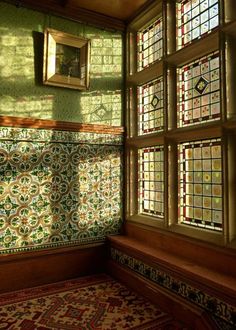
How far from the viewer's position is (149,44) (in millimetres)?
3740

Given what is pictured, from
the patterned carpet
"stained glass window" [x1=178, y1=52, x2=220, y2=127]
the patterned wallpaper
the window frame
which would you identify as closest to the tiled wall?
the patterned wallpaper

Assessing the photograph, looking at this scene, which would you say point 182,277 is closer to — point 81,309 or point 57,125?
point 81,309

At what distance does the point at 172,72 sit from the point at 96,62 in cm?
106

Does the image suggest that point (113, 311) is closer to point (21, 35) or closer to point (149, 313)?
point (149, 313)

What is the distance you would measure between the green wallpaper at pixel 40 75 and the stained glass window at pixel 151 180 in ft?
2.06

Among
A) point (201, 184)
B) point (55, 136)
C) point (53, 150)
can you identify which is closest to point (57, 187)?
point (53, 150)

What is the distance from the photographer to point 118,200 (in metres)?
3.83

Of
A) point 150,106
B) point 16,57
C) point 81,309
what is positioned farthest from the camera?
point 150,106

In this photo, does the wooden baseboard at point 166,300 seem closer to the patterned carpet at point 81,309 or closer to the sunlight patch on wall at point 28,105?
the patterned carpet at point 81,309

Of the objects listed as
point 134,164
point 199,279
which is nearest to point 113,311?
point 199,279

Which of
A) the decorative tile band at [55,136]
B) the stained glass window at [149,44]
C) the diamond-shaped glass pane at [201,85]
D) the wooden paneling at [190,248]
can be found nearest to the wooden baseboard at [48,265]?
the wooden paneling at [190,248]

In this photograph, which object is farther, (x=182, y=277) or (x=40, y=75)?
(x=40, y=75)

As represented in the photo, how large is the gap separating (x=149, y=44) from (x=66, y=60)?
1.04m

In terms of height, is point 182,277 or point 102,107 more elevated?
point 102,107
